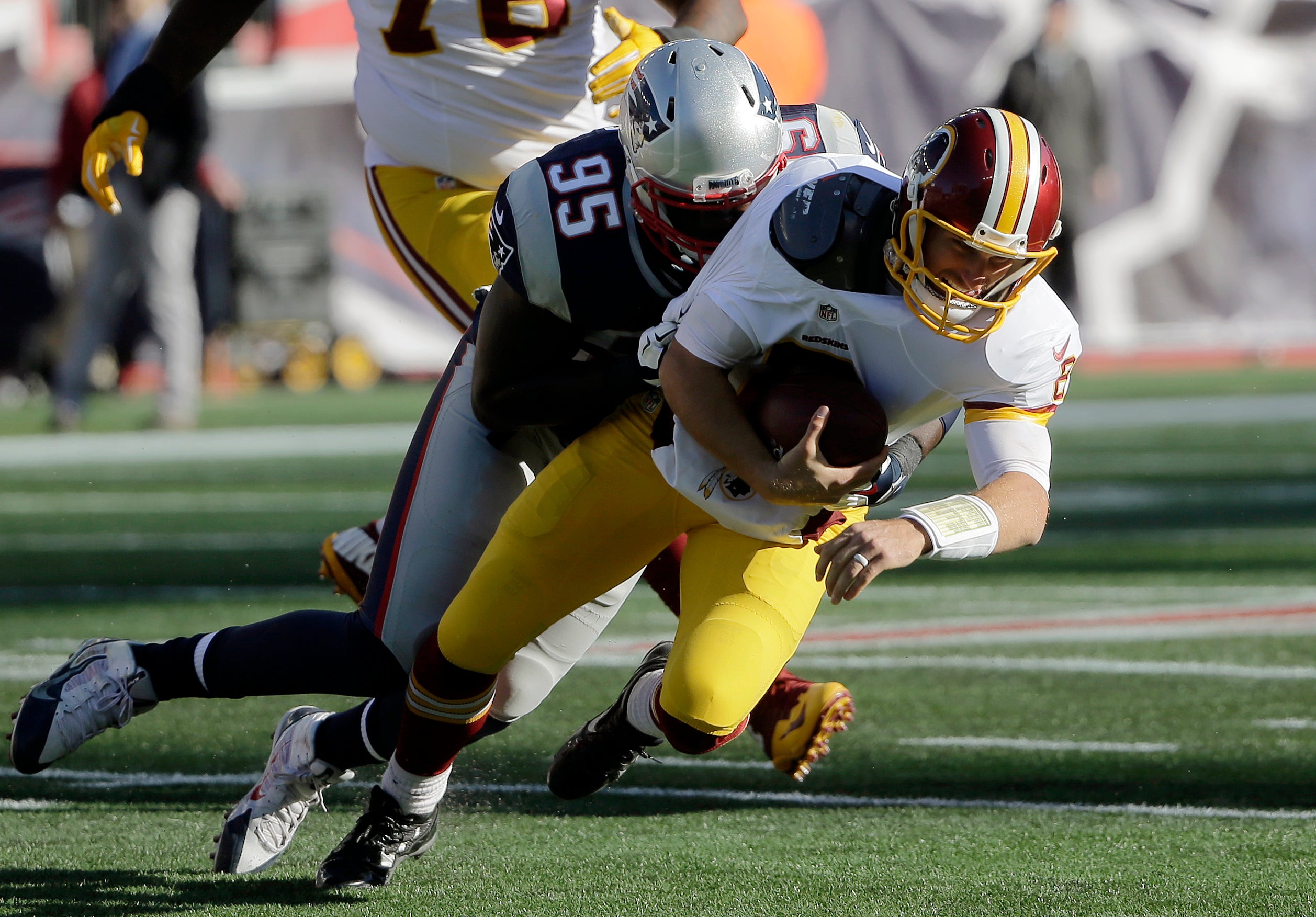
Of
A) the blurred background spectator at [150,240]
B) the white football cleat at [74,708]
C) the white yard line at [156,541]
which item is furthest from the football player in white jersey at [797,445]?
the blurred background spectator at [150,240]

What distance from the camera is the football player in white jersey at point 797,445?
2.42 metres

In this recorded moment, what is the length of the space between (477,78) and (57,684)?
4.85ft

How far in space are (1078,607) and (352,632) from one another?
2.82 metres

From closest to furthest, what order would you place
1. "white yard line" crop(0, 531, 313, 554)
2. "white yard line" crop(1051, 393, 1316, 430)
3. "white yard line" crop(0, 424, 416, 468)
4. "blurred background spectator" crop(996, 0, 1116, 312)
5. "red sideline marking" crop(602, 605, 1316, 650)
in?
1. "red sideline marking" crop(602, 605, 1316, 650)
2. "white yard line" crop(0, 531, 313, 554)
3. "white yard line" crop(0, 424, 416, 468)
4. "white yard line" crop(1051, 393, 1316, 430)
5. "blurred background spectator" crop(996, 0, 1116, 312)

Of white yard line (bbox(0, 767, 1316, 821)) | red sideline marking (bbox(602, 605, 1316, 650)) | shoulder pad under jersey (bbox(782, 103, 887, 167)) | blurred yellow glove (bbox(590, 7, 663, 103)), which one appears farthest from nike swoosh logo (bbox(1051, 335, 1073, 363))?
red sideline marking (bbox(602, 605, 1316, 650))

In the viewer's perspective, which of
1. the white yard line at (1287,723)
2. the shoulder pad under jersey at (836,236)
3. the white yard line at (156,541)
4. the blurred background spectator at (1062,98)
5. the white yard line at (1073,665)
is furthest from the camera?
the blurred background spectator at (1062,98)

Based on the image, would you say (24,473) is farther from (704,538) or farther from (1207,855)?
(1207,855)

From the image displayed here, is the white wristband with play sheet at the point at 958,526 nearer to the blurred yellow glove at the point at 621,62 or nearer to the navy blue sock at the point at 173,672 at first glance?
the blurred yellow glove at the point at 621,62

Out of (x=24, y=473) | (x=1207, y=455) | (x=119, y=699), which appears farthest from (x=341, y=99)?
(x=119, y=699)

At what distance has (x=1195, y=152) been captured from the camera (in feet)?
52.0

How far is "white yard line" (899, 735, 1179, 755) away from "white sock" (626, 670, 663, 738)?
82 cm

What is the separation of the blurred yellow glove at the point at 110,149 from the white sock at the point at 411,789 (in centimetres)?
A: 141

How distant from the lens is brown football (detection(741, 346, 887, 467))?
2490 millimetres

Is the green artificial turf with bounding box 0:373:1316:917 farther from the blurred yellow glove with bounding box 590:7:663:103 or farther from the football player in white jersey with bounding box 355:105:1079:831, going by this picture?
the blurred yellow glove with bounding box 590:7:663:103
